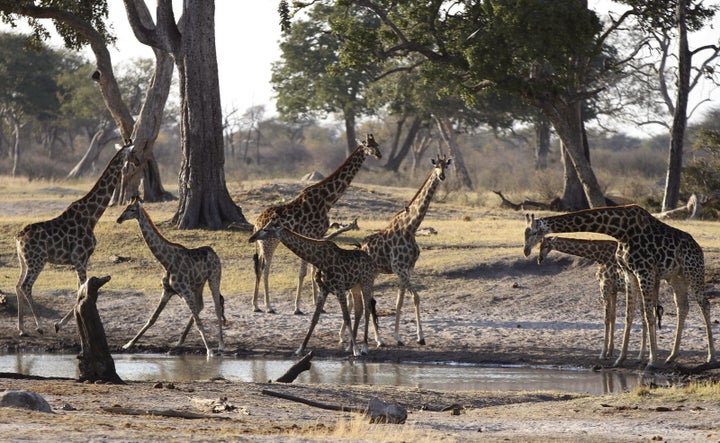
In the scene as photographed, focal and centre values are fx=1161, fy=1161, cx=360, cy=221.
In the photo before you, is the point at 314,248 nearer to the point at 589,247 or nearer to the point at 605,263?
the point at 589,247

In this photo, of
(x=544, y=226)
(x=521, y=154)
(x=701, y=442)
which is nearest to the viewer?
(x=701, y=442)

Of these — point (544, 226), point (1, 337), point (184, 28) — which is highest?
point (184, 28)

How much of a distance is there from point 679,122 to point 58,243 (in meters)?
19.8

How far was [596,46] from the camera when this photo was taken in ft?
88.9

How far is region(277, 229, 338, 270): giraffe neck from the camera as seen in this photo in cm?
1438

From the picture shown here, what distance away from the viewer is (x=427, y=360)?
14.9 metres

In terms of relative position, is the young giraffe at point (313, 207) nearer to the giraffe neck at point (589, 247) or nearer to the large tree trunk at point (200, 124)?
→ the giraffe neck at point (589, 247)

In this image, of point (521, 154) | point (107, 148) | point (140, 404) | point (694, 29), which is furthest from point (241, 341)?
point (521, 154)

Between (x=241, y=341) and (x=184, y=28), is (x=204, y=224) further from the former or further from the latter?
(x=241, y=341)

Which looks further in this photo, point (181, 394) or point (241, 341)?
point (241, 341)

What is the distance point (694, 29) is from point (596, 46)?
155 inches

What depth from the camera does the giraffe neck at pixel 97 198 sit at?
1636cm

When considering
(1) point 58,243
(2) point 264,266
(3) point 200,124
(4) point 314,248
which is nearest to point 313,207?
(2) point 264,266

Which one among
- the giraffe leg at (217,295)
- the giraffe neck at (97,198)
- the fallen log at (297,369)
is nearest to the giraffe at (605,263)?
the fallen log at (297,369)
